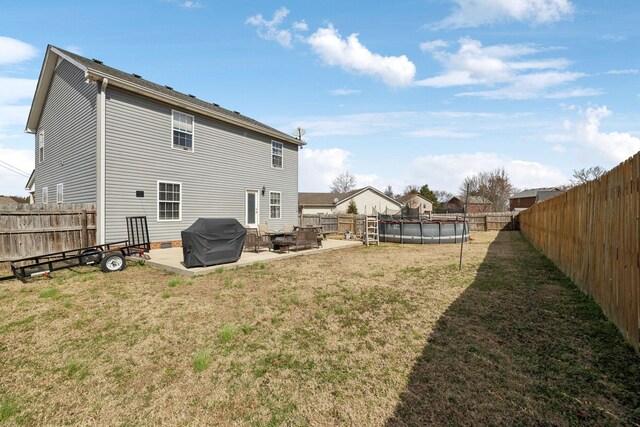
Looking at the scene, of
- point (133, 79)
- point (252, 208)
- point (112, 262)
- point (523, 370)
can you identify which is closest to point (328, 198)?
point (252, 208)

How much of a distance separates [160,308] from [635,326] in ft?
21.5

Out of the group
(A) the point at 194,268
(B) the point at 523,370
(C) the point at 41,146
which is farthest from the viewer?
(C) the point at 41,146

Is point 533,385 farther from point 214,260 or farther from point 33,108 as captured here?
point 33,108

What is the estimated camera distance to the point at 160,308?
17.3 ft

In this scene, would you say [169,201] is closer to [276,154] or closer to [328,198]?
[276,154]

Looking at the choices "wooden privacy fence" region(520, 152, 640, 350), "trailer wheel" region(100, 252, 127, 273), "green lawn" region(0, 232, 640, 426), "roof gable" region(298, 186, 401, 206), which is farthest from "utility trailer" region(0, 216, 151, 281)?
"roof gable" region(298, 186, 401, 206)

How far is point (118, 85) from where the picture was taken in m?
10.5

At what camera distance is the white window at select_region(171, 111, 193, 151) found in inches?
491

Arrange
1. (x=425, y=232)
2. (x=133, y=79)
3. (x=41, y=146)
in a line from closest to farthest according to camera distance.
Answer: (x=133, y=79) < (x=41, y=146) < (x=425, y=232)

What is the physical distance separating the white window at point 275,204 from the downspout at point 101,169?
26.0 ft

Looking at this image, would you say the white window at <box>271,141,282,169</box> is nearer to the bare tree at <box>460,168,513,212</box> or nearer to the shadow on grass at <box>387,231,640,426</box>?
the shadow on grass at <box>387,231,640,426</box>

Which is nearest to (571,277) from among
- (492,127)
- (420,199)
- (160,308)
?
(160,308)

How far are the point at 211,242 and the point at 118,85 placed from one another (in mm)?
6889

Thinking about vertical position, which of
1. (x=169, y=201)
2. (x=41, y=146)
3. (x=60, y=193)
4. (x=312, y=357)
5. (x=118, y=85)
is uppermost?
(x=118, y=85)
